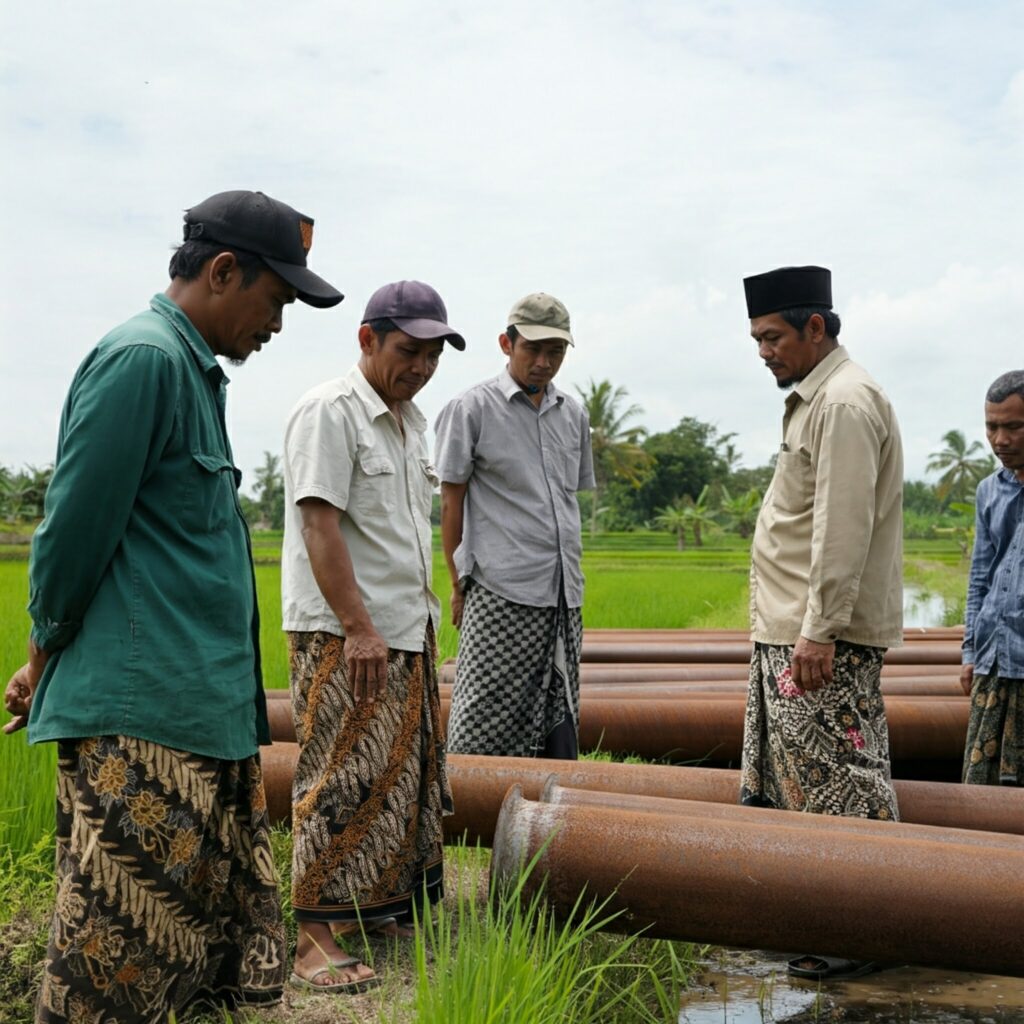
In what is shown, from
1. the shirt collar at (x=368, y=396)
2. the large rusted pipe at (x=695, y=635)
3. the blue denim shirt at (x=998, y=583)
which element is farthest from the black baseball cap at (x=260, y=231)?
the large rusted pipe at (x=695, y=635)

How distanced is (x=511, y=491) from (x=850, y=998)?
6.45 ft

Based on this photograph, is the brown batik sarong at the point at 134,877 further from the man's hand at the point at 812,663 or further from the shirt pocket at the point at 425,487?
the man's hand at the point at 812,663

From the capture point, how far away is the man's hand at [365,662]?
3059 millimetres

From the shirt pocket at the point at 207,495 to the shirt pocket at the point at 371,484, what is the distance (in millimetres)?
944

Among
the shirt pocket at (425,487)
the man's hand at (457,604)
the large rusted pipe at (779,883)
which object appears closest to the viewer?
the large rusted pipe at (779,883)

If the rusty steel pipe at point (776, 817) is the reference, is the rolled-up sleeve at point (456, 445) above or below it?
above

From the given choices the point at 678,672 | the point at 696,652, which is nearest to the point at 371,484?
the point at 678,672

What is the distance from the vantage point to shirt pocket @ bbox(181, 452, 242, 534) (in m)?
2.12

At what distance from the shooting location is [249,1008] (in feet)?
7.64

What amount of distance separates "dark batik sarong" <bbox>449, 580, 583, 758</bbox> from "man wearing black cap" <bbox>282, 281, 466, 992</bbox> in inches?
34.9

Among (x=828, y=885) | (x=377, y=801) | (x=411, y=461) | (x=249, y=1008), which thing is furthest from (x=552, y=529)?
(x=249, y=1008)

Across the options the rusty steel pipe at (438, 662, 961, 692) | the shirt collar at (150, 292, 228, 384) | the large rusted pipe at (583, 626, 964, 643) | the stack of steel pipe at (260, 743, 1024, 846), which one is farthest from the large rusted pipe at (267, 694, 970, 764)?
the large rusted pipe at (583, 626, 964, 643)

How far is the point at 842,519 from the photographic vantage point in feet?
10.7

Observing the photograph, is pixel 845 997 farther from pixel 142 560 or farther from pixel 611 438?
pixel 611 438
